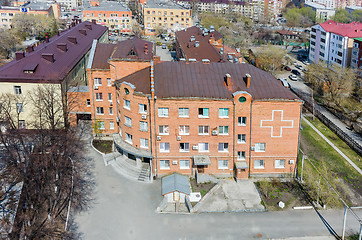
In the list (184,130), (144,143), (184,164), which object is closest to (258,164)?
(184,164)

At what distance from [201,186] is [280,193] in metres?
8.90

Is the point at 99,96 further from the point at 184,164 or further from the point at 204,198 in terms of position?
the point at 204,198

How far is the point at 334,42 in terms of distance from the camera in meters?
97.9

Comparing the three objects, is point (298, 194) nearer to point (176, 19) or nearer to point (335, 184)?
point (335, 184)

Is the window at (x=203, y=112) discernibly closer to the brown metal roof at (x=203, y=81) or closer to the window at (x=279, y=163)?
the brown metal roof at (x=203, y=81)

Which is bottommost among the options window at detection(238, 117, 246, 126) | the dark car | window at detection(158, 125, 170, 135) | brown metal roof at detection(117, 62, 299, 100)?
the dark car

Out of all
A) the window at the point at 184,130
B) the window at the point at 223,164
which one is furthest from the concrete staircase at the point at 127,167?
the window at the point at 223,164

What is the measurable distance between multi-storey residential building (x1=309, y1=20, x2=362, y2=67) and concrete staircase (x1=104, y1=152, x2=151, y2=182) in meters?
64.6

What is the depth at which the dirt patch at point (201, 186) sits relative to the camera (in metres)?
40.9

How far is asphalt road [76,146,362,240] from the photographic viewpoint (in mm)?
34688

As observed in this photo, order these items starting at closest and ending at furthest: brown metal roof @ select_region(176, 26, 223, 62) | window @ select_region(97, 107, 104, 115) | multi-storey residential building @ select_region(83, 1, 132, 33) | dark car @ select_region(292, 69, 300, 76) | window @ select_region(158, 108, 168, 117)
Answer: window @ select_region(158, 108, 168, 117), window @ select_region(97, 107, 104, 115), brown metal roof @ select_region(176, 26, 223, 62), dark car @ select_region(292, 69, 300, 76), multi-storey residential building @ select_region(83, 1, 132, 33)

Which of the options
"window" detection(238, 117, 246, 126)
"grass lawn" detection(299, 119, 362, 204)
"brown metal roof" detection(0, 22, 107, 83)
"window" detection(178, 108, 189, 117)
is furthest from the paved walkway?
"brown metal roof" detection(0, 22, 107, 83)

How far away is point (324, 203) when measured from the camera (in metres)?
38.5

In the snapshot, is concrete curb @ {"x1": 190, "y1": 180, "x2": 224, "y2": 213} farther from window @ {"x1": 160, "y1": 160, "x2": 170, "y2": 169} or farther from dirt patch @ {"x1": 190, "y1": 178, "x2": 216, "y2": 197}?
window @ {"x1": 160, "y1": 160, "x2": 170, "y2": 169}
